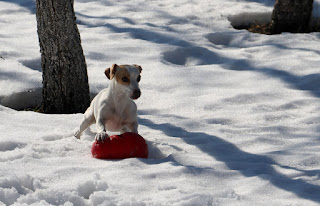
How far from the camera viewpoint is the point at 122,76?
14.7 ft

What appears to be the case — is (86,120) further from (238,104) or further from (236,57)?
(236,57)

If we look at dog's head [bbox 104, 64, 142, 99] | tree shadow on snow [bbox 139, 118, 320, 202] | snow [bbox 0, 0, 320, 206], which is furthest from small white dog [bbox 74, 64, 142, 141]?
tree shadow on snow [bbox 139, 118, 320, 202]

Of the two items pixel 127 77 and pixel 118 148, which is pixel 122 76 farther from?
pixel 118 148

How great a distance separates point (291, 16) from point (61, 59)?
16.1ft

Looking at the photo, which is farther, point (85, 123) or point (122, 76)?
point (85, 123)

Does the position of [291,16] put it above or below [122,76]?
above

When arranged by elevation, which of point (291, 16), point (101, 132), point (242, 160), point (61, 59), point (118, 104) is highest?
point (291, 16)

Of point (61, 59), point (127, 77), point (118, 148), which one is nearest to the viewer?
point (118, 148)

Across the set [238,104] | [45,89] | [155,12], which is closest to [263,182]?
Result: [238,104]

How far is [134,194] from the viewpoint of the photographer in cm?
358

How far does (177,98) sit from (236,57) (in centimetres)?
194

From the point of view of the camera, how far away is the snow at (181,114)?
367 centimetres

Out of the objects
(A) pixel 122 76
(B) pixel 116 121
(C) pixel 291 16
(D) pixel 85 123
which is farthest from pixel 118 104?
(C) pixel 291 16

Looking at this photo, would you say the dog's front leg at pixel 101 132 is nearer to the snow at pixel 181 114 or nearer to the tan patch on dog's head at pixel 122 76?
the snow at pixel 181 114
